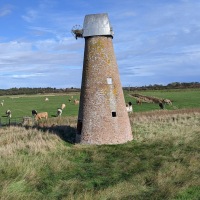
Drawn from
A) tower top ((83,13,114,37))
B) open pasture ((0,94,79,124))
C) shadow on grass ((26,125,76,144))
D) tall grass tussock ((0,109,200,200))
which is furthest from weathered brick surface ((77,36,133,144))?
open pasture ((0,94,79,124))

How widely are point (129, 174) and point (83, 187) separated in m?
2.15

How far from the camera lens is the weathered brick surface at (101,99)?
57.4 ft

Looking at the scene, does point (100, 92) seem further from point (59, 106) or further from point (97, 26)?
point (59, 106)

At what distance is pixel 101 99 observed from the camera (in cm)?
1748

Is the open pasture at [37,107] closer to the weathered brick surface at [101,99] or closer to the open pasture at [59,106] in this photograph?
the open pasture at [59,106]

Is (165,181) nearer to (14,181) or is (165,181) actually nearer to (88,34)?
(14,181)

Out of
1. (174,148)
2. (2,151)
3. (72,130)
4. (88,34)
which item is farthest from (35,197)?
(72,130)

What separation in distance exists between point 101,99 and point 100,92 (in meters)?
0.39

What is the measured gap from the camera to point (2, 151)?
14.8 meters

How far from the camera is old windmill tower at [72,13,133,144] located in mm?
17484

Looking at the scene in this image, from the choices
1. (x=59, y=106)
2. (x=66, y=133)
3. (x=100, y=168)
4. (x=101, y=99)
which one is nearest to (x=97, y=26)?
(x=101, y=99)

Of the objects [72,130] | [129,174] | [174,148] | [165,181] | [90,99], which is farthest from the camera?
[72,130]

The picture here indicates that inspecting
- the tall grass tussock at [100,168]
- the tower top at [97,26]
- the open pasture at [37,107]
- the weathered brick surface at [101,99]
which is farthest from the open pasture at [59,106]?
the tall grass tussock at [100,168]

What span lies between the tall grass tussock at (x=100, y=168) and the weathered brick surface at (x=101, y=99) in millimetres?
727
